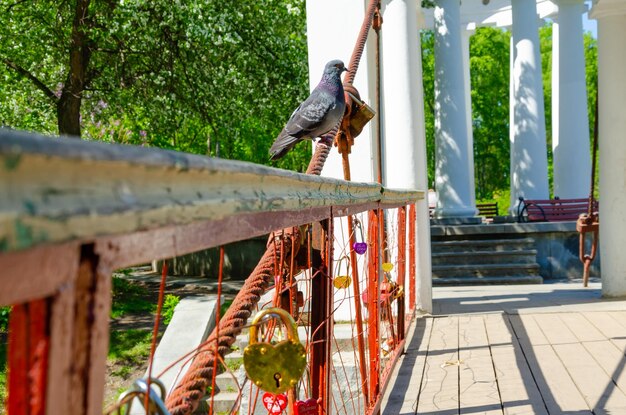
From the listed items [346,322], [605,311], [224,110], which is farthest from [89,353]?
[224,110]

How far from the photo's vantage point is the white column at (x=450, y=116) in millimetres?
16328

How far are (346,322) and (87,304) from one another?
20.4ft

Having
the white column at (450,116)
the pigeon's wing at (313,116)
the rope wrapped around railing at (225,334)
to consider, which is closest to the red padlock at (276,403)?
the rope wrapped around railing at (225,334)

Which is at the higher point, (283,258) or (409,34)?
(409,34)

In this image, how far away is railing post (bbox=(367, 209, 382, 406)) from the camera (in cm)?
400

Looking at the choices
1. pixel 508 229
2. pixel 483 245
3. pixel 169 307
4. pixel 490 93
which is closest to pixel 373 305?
pixel 169 307

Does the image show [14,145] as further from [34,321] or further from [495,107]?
[495,107]

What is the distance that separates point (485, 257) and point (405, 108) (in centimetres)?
543

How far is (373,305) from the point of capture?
161 inches

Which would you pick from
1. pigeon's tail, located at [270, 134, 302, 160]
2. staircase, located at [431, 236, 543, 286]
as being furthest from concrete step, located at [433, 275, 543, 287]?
pigeon's tail, located at [270, 134, 302, 160]

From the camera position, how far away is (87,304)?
0.65m

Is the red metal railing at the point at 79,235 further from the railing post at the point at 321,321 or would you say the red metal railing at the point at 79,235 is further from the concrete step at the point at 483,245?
the concrete step at the point at 483,245

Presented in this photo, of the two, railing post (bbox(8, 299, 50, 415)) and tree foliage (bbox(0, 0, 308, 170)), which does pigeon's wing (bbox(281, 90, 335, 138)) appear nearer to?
railing post (bbox(8, 299, 50, 415))

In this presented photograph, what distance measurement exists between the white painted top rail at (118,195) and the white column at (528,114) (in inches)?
689
